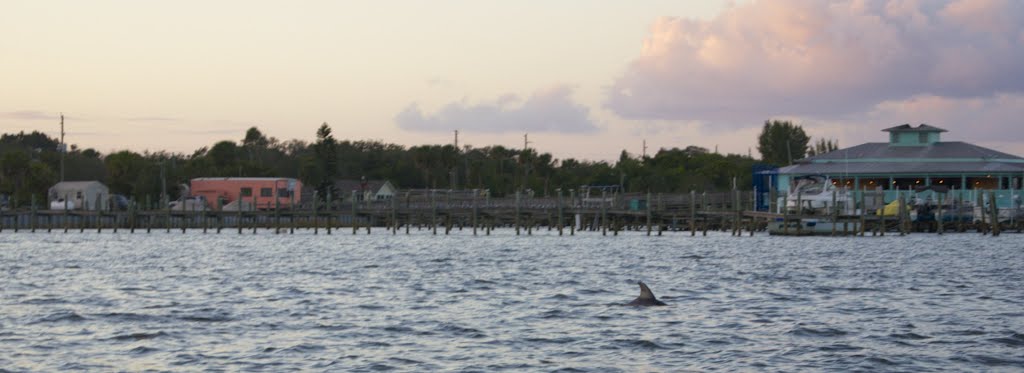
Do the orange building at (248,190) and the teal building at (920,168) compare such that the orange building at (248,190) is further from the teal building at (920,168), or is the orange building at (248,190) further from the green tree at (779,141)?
the green tree at (779,141)

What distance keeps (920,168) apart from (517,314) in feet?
221

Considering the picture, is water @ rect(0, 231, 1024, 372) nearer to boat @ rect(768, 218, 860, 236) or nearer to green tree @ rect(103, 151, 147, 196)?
boat @ rect(768, 218, 860, 236)

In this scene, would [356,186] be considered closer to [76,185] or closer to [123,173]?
[123,173]

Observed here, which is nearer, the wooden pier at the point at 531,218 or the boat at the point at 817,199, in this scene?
the boat at the point at 817,199

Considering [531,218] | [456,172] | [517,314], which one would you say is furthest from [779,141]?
[517,314]

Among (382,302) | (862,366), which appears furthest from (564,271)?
(862,366)

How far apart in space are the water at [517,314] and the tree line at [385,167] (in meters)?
87.3

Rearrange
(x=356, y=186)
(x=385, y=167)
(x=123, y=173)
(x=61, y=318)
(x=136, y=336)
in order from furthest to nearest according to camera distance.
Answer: (x=385, y=167) < (x=356, y=186) < (x=123, y=173) < (x=61, y=318) < (x=136, y=336)

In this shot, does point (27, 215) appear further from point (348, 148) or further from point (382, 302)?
point (382, 302)

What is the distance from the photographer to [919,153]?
9788 cm

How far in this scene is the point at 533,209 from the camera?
92562 mm

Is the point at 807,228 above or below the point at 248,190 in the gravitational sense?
below

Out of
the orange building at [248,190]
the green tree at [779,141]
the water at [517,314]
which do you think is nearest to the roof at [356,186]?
the orange building at [248,190]

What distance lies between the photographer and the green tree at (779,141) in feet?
588
